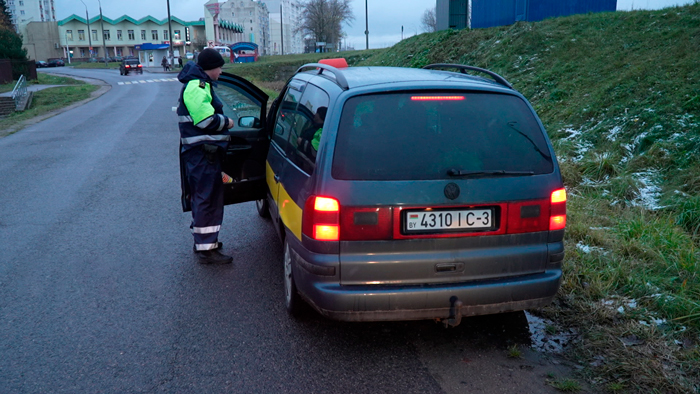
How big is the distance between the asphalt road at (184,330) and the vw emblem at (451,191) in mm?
991

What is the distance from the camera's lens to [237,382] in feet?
10.4

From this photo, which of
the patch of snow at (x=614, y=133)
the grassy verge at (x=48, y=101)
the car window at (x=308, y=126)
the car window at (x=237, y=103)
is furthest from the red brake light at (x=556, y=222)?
the grassy verge at (x=48, y=101)

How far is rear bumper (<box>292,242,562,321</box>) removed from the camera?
3219 mm

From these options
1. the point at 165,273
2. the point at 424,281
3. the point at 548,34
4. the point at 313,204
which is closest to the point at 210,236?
the point at 165,273

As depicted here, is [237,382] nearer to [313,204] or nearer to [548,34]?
[313,204]

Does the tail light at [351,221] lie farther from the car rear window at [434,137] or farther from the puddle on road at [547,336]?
the puddle on road at [547,336]

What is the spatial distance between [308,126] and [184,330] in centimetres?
159

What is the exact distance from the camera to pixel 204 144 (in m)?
→ 5.02

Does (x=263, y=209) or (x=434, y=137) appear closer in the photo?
(x=434, y=137)

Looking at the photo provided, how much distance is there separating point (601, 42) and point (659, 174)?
678 centimetres

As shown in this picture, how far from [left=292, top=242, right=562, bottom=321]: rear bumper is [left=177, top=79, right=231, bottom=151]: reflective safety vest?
2062 millimetres

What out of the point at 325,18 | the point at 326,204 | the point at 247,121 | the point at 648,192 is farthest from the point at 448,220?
the point at 325,18

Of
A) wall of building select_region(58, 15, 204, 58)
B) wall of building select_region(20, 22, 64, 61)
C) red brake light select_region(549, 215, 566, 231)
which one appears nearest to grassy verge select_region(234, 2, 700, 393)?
red brake light select_region(549, 215, 566, 231)

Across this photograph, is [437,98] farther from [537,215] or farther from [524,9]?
[524,9]
